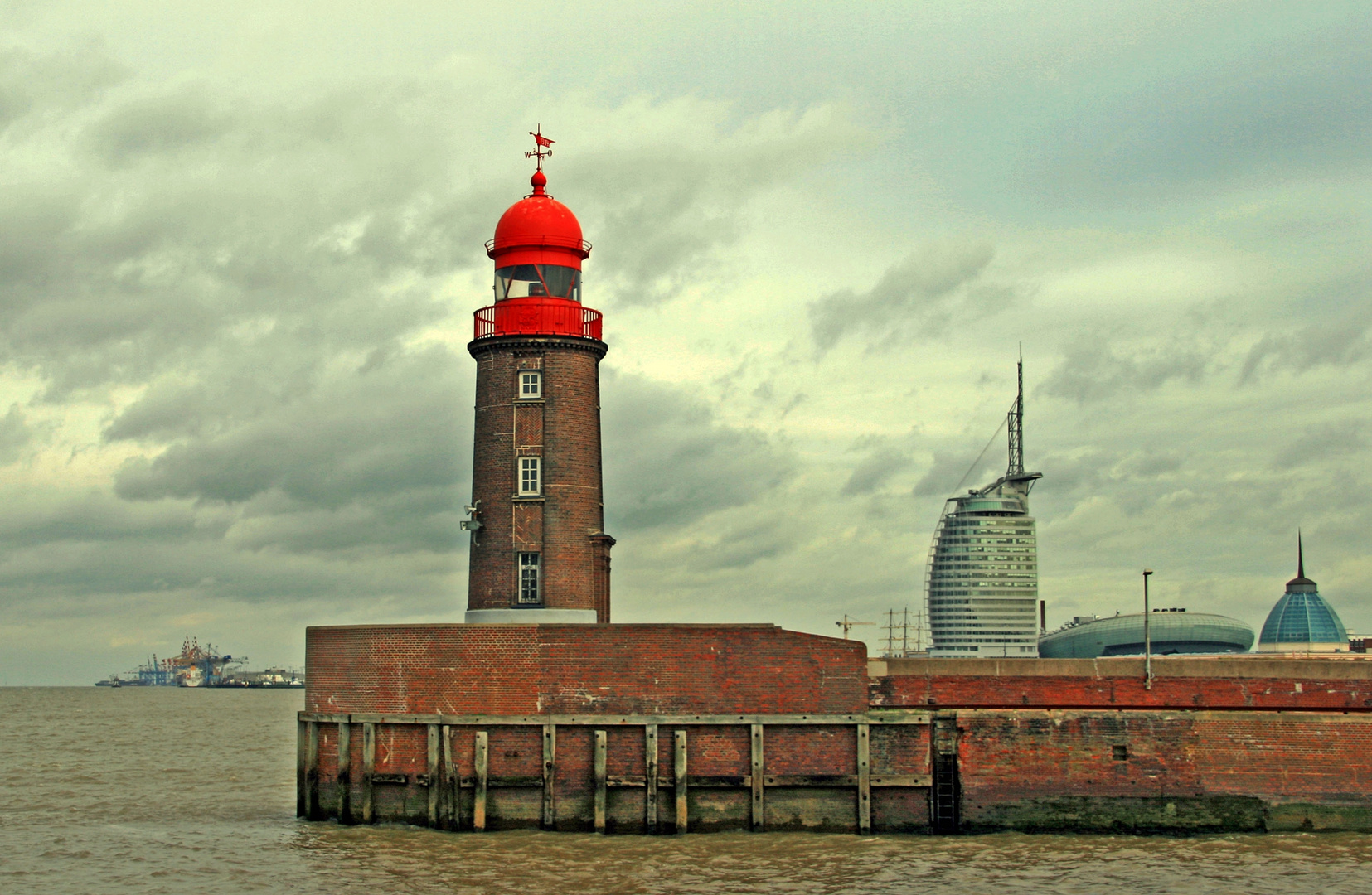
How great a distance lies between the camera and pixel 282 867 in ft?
71.2

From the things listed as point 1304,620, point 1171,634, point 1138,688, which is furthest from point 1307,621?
point 1138,688

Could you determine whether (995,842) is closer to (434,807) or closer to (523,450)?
(434,807)

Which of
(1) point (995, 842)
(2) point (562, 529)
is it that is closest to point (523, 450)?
(2) point (562, 529)

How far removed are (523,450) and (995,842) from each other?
12.5 m

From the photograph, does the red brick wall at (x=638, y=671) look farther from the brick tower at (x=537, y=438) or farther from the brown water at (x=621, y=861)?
the brick tower at (x=537, y=438)

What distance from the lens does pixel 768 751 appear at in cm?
2322

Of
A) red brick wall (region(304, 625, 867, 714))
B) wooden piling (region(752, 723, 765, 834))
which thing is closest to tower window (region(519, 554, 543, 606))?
red brick wall (region(304, 625, 867, 714))

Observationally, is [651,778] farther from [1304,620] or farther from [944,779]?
[1304,620]

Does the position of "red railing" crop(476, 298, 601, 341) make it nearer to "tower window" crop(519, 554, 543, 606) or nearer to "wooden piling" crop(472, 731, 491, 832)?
"tower window" crop(519, 554, 543, 606)

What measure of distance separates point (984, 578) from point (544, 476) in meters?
157

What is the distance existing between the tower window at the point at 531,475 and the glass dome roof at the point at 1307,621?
168911 millimetres

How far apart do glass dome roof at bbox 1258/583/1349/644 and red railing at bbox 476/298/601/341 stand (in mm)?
168410

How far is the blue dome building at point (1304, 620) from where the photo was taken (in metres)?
175

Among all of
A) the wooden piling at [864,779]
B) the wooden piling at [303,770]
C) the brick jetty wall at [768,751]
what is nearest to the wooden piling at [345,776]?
the brick jetty wall at [768,751]
